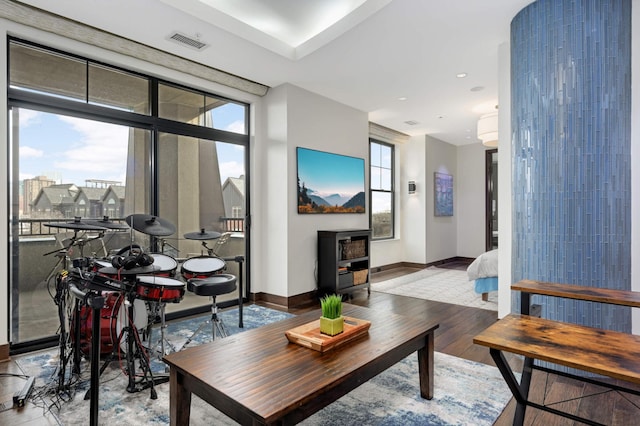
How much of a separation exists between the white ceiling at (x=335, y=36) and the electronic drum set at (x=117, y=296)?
5.83 ft

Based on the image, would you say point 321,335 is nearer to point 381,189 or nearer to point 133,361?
point 133,361

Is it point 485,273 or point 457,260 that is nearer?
point 485,273

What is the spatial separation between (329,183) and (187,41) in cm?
248

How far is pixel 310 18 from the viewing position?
3.40 meters


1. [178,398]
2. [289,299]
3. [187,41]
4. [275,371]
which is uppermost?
[187,41]

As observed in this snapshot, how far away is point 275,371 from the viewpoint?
59.2 inches

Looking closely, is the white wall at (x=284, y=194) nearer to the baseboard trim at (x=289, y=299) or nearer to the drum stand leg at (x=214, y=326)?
the baseboard trim at (x=289, y=299)

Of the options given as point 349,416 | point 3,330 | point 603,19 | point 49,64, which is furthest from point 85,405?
point 603,19

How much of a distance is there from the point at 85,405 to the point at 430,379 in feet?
6.83

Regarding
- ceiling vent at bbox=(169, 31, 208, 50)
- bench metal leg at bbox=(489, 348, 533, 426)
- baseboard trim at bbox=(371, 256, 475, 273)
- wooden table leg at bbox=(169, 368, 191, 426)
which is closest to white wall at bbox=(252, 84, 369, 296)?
ceiling vent at bbox=(169, 31, 208, 50)

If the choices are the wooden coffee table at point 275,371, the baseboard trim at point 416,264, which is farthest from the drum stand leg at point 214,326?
the baseboard trim at point 416,264

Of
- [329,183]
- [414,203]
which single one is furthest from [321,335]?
[414,203]

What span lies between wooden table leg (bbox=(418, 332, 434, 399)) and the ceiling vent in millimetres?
3246

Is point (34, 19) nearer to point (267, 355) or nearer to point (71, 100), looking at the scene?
point (71, 100)
